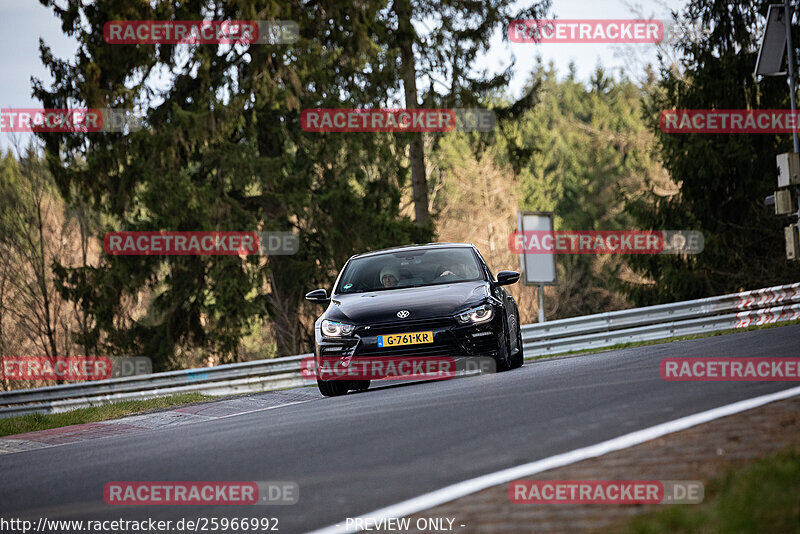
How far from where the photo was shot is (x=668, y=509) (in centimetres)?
478

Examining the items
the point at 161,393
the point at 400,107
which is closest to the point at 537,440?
the point at 161,393

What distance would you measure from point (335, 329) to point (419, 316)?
3.18 feet

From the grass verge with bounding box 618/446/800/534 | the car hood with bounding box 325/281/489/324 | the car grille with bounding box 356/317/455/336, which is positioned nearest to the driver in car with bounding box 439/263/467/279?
the car hood with bounding box 325/281/489/324

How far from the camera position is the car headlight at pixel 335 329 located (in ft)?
38.0

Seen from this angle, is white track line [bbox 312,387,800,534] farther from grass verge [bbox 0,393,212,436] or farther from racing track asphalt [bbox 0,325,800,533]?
grass verge [bbox 0,393,212,436]

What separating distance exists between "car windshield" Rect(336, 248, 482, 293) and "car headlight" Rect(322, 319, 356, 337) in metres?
1.08

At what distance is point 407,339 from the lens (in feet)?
37.3

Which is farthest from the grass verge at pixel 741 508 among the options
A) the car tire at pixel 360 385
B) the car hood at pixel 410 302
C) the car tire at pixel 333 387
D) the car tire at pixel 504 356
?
the car tire at pixel 360 385

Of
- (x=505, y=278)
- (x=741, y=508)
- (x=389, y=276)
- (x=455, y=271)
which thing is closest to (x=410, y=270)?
(x=389, y=276)

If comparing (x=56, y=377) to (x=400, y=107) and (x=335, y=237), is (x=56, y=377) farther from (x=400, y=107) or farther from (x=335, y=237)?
A: (x=400, y=107)

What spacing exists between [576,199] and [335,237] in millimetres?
46863

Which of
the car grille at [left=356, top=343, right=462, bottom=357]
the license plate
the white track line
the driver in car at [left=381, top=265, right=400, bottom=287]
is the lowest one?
the white track line

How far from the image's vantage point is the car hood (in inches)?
455

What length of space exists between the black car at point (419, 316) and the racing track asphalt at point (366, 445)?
3.21 ft
